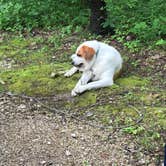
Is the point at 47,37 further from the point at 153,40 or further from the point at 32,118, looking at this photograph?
the point at 32,118

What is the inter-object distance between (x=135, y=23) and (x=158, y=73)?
204cm

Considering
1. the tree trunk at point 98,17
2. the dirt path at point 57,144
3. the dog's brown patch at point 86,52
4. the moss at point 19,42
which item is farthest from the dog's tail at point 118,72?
the moss at point 19,42

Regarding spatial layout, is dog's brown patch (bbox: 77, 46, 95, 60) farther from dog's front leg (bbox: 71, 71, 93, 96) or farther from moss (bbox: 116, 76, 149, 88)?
moss (bbox: 116, 76, 149, 88)

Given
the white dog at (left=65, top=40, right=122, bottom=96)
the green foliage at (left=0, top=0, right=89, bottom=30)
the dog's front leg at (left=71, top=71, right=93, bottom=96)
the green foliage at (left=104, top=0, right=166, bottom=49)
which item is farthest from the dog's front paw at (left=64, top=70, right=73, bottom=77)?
the green foliage at (left=0, top=0, right=89, bottom=30)

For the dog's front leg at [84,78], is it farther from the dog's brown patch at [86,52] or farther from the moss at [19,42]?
the moss at [19,42]

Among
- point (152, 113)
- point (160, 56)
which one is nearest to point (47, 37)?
point (160, 56)

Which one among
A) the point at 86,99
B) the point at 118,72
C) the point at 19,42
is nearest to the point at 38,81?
the point at 86,99

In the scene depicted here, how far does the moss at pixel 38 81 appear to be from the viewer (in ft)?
21.7

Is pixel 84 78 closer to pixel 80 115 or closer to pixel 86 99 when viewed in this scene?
pixel 86 99

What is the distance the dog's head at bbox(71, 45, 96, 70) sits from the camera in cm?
661

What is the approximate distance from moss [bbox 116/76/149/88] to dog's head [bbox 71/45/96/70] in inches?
21.0

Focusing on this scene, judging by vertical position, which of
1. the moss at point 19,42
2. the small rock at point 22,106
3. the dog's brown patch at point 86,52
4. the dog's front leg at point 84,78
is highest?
the dog's brown patch at point 86,52

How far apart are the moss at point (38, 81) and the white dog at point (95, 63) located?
0.25 meters

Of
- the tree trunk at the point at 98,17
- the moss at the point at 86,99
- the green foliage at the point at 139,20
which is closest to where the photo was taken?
the moss at the point at 86,99
